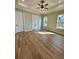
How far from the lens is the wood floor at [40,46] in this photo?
8.44 ft

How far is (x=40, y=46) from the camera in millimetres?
3107

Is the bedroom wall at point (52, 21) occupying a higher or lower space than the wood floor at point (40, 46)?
higher

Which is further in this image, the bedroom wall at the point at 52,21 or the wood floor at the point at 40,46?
the bedroom wall at the point at 52,21

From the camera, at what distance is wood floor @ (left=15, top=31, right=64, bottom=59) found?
2574mm

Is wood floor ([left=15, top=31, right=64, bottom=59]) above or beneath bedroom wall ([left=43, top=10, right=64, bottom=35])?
beneath

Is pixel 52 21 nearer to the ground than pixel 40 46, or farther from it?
farther from it

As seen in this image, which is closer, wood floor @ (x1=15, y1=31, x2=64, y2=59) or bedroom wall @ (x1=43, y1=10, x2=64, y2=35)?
wood floor @ (x1=15, y1=31, x2=64, y2=59)
